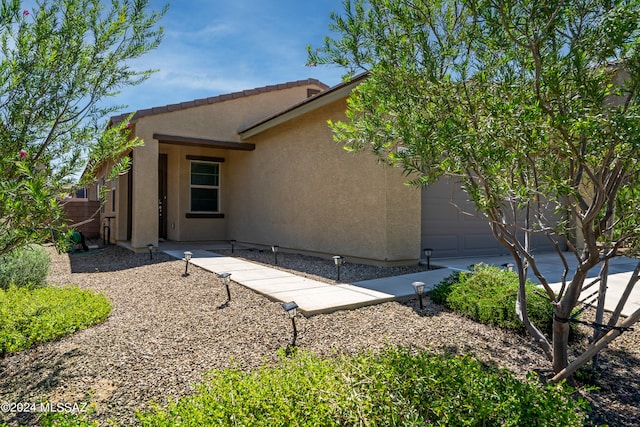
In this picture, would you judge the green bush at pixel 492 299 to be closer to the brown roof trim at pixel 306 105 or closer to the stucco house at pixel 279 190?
the stucco house at pixel 279 190

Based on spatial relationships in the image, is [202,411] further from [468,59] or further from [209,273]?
[209,273]

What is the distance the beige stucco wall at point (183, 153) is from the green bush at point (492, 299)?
7.50m

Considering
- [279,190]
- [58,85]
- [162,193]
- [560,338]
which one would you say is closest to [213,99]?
[279,190]

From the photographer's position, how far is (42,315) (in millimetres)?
3854

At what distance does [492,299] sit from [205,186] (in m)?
10.1

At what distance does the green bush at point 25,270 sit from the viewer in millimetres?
5273

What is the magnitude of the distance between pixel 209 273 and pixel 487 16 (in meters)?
5.71

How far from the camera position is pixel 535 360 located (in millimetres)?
3406

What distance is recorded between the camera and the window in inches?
482

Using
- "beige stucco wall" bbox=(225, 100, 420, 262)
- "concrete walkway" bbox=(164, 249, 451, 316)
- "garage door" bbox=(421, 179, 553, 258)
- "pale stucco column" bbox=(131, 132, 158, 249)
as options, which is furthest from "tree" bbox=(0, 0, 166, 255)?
"pale stucco column" bbox=(131, 132, 158, 249)

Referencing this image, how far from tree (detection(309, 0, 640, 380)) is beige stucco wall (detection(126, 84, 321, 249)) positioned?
772 centimetres

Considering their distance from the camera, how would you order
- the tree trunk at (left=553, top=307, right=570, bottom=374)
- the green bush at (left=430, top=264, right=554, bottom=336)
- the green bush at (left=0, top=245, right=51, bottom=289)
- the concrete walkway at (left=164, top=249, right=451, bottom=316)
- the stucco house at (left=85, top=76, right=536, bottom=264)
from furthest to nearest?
1. the stucco house at (left=85, top=76, right=536, bottom=264)
2. the green bush at (left=0, top=245, right=51, bottom=289)
3. the concrete walkway at (left=164, top=249, right=451, bottom=316)
4. the green bush at (left=430, top=264, right=554, bottom=336)
5. the tree trunk at (left=553, top=307, right=570, bottom=374)

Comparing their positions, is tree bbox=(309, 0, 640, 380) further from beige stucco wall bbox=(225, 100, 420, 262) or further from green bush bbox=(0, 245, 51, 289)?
green bush bbox=(0, 245, 51, 289)

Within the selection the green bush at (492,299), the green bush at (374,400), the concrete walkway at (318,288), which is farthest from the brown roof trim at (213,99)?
the green bush at (374,400)
